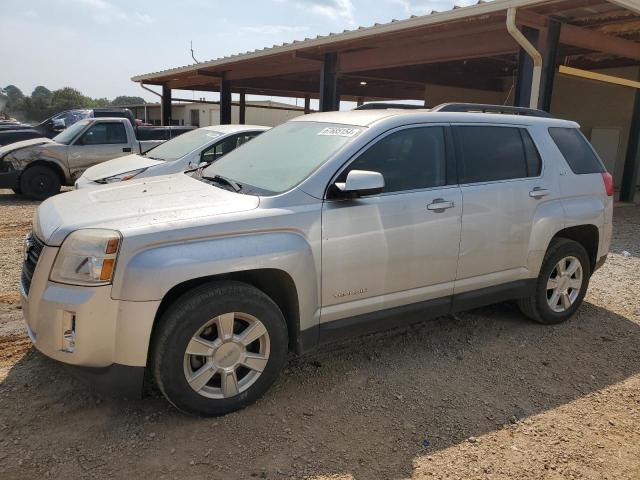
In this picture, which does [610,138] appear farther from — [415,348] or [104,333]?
[104,333]

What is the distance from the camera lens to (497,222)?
3979 millimetres

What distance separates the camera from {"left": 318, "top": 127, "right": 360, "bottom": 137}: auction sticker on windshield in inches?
140

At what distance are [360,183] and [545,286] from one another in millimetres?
2279

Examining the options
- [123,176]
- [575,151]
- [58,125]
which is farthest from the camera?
[58,125]

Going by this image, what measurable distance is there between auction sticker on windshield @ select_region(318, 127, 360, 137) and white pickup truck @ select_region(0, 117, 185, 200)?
835cm

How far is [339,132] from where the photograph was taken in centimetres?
366

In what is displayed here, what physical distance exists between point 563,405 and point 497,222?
4.45 ft

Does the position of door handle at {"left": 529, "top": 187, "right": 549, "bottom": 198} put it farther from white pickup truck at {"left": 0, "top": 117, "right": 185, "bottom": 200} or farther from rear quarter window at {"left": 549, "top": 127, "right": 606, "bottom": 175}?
white pickup truck at {"left": 0, "top": 117, "right": 185, "bottom": 200}

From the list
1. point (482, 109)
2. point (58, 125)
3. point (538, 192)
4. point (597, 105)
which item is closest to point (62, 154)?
point (58, 125)

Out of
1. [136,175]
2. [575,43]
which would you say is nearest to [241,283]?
[136,175]

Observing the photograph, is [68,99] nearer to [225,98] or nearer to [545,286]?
[225,98]

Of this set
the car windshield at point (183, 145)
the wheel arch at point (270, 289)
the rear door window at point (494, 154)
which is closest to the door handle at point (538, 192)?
the rear door window at point (494, 154)

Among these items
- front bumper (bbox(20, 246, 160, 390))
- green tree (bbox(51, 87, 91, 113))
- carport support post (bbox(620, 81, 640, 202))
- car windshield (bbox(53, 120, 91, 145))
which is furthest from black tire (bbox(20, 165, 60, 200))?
green tree (bbox(51, 87, 91, 113))

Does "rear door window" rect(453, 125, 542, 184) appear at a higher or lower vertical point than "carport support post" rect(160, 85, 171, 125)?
lower
